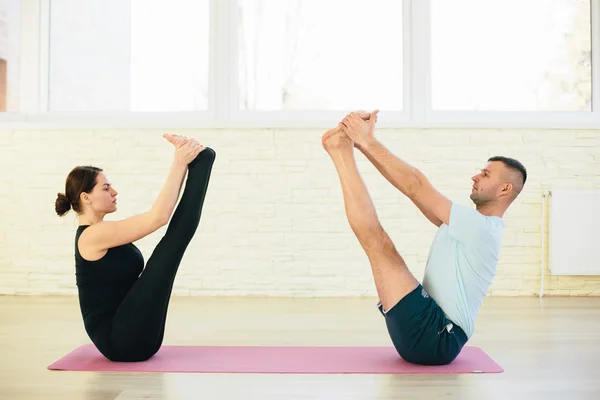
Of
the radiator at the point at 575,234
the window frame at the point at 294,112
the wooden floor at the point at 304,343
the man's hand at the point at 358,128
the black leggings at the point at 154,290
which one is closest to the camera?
the wooden floor at the point at 304,343

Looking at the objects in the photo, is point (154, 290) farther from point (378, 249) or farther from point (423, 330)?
point (423, 330)

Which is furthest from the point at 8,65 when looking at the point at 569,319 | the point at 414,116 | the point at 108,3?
the point at 569,319

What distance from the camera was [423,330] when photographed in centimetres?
248

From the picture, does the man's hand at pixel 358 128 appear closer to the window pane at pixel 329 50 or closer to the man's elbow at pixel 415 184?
the man's elbow at pixel 415 184

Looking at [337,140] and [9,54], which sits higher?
[9,54]

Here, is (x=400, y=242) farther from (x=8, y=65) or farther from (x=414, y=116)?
(x=8, y=65)

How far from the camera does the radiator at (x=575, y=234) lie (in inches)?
183

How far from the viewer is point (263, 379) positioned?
247 cm

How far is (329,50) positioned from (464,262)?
2.70 m

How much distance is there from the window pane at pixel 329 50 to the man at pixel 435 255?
7.39 ft

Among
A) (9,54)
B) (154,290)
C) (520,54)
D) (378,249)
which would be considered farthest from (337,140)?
(9,54)

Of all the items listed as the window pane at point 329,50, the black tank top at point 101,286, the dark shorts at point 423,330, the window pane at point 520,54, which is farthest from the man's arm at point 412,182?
the window pane at point 520,54

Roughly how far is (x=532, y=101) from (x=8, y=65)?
3.65 m

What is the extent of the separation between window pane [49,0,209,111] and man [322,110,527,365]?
2.51 m
